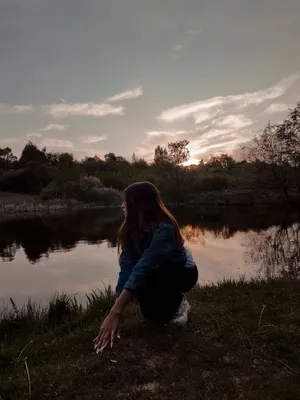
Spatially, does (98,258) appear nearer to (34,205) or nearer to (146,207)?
(146,207)

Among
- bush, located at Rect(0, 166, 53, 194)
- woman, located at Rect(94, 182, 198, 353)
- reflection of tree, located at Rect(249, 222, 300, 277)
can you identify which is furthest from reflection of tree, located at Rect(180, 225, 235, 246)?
bush, located at Rect(0, 166, 53, 194)

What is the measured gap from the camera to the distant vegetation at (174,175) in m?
41.7

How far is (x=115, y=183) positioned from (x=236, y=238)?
49741 millimetres

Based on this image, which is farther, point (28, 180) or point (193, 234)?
point (28, 180)

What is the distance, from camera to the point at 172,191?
57719 mm

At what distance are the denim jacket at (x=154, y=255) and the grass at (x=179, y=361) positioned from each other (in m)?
0.72

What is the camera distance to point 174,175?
58344 mm

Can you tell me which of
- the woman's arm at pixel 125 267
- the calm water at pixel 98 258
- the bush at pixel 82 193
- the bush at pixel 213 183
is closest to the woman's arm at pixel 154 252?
the woman's arm at pixel 125 267

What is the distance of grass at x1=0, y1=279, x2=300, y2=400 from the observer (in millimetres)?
2713

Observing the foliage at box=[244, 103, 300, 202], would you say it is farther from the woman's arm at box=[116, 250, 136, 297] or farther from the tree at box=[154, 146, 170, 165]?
the woman's arm at box=[116, 250, 136, 297]

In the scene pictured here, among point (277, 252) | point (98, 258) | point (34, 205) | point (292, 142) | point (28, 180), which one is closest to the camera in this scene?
point (277, 252)

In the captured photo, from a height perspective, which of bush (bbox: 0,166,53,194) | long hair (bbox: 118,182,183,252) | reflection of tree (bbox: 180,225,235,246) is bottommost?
reflection of tree (bbox: 180,225,235,246)

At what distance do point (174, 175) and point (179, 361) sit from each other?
5562cm

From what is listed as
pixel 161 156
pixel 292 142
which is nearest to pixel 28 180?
pixel 161 156
